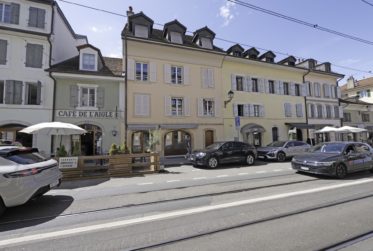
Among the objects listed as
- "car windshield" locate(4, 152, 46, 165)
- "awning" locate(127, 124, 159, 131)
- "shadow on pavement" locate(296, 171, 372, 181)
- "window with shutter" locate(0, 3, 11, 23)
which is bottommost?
"shadow on pavement" locate(296, 171, 372, 181)

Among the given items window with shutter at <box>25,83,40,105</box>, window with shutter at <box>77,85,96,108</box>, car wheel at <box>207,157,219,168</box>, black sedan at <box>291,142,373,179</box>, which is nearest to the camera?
black sedan at <box>291,142,373,179</box>

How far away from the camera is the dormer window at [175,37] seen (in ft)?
65.4

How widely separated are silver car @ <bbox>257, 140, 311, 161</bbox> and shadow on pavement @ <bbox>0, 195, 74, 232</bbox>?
13094 mm

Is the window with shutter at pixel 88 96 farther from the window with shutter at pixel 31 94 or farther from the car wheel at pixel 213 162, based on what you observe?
the car wheel at pixel 213 162

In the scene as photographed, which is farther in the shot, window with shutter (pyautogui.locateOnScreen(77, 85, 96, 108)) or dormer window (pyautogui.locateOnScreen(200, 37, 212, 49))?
dormer window (pyautogui.locateOnScreen(200, 37, 212, 49))

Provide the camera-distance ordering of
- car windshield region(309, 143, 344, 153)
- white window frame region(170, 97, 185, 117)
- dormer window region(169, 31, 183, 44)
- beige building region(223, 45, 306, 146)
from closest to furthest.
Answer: car windshield region(309, 143, 344, 153)
white window frame region(170, 97, 185, 117)
dormer window region(169, 31, 183, 44)
beige building region(223, 45, 306, 146)

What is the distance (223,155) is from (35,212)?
10.2m

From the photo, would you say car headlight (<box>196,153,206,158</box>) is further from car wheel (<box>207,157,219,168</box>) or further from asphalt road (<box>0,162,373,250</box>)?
asphalt road (<box>0,162,373,250</box>)

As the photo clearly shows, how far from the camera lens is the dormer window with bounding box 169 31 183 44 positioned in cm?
1994

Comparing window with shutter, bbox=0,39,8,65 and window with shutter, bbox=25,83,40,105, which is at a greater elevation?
window with shutter, bbox=0,39,8,65

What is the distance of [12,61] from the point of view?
15.1 m

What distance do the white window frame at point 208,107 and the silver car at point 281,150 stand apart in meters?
5.72

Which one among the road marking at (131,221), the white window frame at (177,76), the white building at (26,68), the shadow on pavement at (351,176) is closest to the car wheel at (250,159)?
the shadow on pavement at (351,176)

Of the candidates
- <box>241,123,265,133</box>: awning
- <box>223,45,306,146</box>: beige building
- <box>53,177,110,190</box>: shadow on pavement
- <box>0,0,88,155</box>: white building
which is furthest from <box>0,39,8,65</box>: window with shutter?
<box>241,123,265,133</box>: awning
